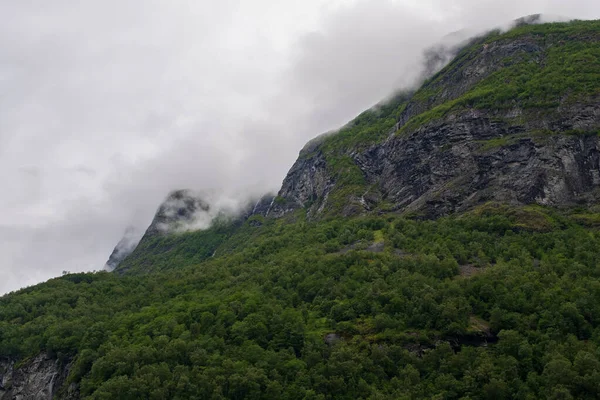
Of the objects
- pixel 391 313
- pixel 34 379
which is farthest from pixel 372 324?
pixel 34 379

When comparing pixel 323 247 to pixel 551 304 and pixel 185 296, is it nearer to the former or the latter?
pixel 185 296

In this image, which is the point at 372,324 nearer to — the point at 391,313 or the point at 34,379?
the point at 391,313

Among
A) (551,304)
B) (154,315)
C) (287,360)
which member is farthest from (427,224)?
(154,315)

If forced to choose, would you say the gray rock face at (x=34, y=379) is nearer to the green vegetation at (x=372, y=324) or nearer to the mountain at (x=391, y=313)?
the mountain at (x=391, y=313)

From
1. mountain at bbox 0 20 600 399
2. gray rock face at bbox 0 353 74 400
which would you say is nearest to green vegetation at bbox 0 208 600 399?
mountain at bbox 0 20 600 399

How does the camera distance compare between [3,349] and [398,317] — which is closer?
[398,317]

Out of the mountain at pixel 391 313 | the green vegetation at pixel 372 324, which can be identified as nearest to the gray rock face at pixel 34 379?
the mountain at pixel 391 313

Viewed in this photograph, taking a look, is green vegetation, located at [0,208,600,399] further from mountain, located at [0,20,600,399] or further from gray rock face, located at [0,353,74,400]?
gray rock face, located at [0,353,74,400]
